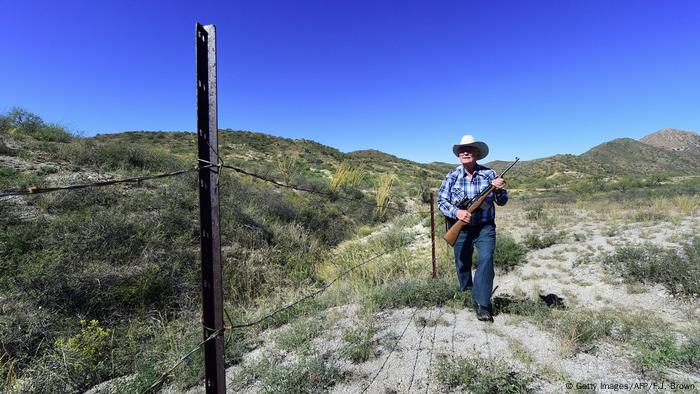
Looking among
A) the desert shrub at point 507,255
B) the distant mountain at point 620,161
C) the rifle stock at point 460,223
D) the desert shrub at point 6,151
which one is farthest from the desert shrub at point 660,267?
the distant mountain at point 620,161

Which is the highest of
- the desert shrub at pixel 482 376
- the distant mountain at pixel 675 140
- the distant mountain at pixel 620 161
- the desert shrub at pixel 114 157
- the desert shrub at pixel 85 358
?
the distant mountain at pixel 675 140

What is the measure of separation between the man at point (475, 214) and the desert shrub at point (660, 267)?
2.90 metres

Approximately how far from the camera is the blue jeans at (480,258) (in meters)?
3.66

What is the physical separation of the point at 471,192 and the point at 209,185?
3.01 meters

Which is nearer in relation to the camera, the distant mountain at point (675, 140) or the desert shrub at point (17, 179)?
the desert shrub at point (17, 179)

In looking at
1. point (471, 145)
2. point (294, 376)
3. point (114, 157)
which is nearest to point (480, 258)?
point (471, 145)

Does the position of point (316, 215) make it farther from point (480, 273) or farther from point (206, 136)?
point (206, 136)

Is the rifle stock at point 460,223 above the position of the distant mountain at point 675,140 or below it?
below

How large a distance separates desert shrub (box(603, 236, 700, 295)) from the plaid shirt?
2990mm

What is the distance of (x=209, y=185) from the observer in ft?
6.63

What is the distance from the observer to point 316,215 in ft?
33.8

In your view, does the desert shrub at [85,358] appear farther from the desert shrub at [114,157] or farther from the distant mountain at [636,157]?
the distant mountain at [636,157]

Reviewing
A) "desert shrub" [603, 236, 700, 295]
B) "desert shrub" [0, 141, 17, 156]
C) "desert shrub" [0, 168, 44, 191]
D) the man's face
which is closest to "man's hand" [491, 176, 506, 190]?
the man's face

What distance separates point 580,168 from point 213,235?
54.4m
